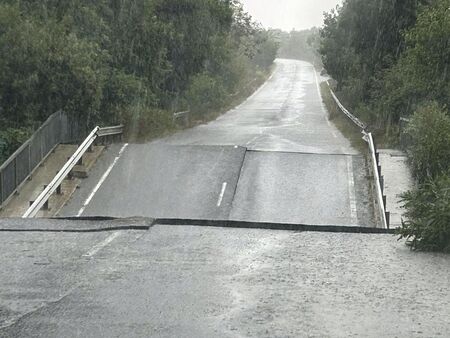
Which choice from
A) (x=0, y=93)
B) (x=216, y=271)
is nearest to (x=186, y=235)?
(x=216, y=271)

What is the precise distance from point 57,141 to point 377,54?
17.3 metres

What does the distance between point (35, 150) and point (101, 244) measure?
32.9 feet

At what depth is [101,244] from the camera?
29.4 feet

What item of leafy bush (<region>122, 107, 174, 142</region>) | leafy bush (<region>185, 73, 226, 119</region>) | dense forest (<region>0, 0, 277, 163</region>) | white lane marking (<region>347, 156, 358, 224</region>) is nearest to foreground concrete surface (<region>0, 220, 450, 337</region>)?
white lane marking (<region>347, 156, 358, 224</region>)

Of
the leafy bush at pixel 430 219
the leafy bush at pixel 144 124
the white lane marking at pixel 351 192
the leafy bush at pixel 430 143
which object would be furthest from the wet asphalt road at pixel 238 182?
the leafy bush at pixel 430 219

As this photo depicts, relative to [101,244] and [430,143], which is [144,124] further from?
[101,244]

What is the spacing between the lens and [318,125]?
3531 centimetres

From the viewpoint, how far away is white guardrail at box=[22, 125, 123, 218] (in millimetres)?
13875

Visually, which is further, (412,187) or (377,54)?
(377,54)

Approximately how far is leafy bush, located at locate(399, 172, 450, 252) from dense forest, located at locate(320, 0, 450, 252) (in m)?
0.01

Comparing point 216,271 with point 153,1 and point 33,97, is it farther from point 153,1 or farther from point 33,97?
point 153,1

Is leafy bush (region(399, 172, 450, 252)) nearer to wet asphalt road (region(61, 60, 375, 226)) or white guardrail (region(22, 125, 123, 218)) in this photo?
wet asphalt road (region(61, 60, 375, 226))

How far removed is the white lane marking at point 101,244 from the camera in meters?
8.41

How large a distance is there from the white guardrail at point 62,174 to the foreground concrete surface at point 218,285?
3.94 metres
